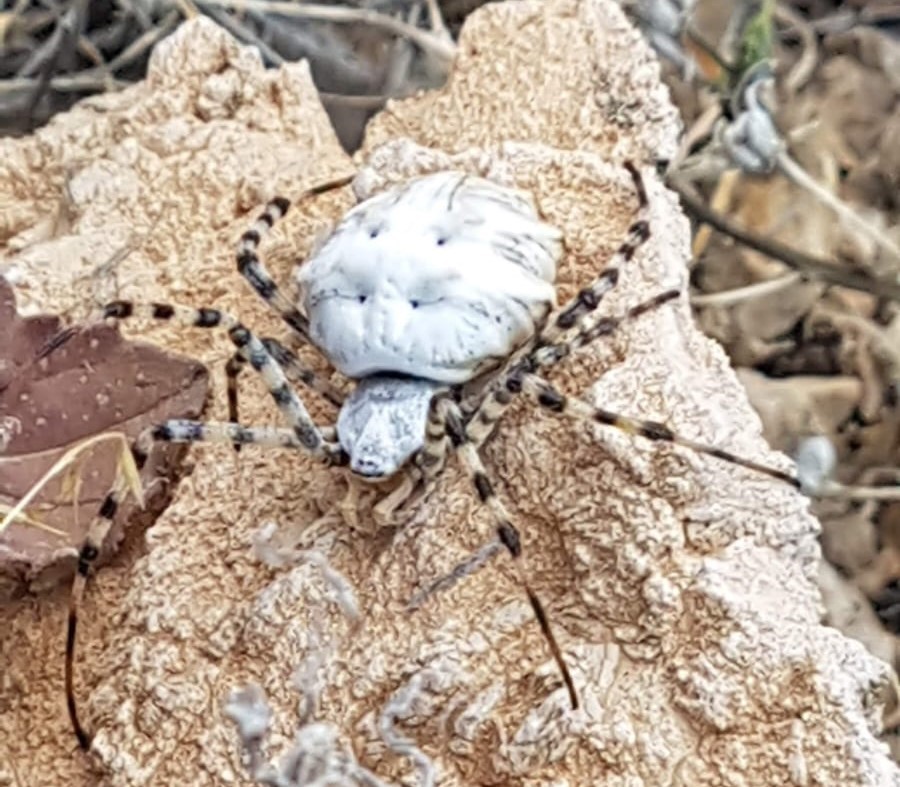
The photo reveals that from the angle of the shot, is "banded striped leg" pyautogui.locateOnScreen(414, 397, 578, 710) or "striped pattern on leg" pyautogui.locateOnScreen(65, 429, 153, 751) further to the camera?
"striped pattern on leg" pyautogui.locateOnScreen(65, 429, 153, 751)

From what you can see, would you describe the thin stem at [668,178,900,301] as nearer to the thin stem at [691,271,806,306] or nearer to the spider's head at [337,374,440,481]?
the thin stem at [691,271,806,306]

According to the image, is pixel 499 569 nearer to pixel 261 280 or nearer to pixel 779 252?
pixel 261 280

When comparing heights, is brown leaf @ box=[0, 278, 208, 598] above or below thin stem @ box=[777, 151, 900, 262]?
below

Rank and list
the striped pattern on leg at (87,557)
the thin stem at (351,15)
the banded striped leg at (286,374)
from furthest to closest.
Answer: the thin stem at (351,15) → the banded striped leg at (286,374) → the striped pattern on leg at (87,557)

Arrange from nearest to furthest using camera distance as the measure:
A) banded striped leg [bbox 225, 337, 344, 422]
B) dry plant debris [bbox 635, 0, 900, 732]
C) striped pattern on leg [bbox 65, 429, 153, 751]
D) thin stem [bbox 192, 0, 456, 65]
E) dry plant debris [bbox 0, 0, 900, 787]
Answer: dry plant debris [bbox 0, 0, 900, 787] < striped pattern on leg [bbox 65, 429, 153, 751] < banded striped leg [bbox 225, 337, 344, 422] < dry plant debris [bbox 635, 0, 900, 732] < thin stem [bbox 192, 0, 456, 65]

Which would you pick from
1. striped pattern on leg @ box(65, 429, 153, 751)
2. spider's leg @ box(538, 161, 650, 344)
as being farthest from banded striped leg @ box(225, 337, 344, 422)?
spider's leg @ box(538, 161, 650, 344)

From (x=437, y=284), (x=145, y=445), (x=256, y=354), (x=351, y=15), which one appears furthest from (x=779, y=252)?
(x=145, y=445)

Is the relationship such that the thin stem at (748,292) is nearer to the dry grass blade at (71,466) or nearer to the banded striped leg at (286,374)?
the banded striped leg at (286,374)

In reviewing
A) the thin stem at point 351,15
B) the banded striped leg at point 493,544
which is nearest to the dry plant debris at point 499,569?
the banded striped leg at point 493,544
